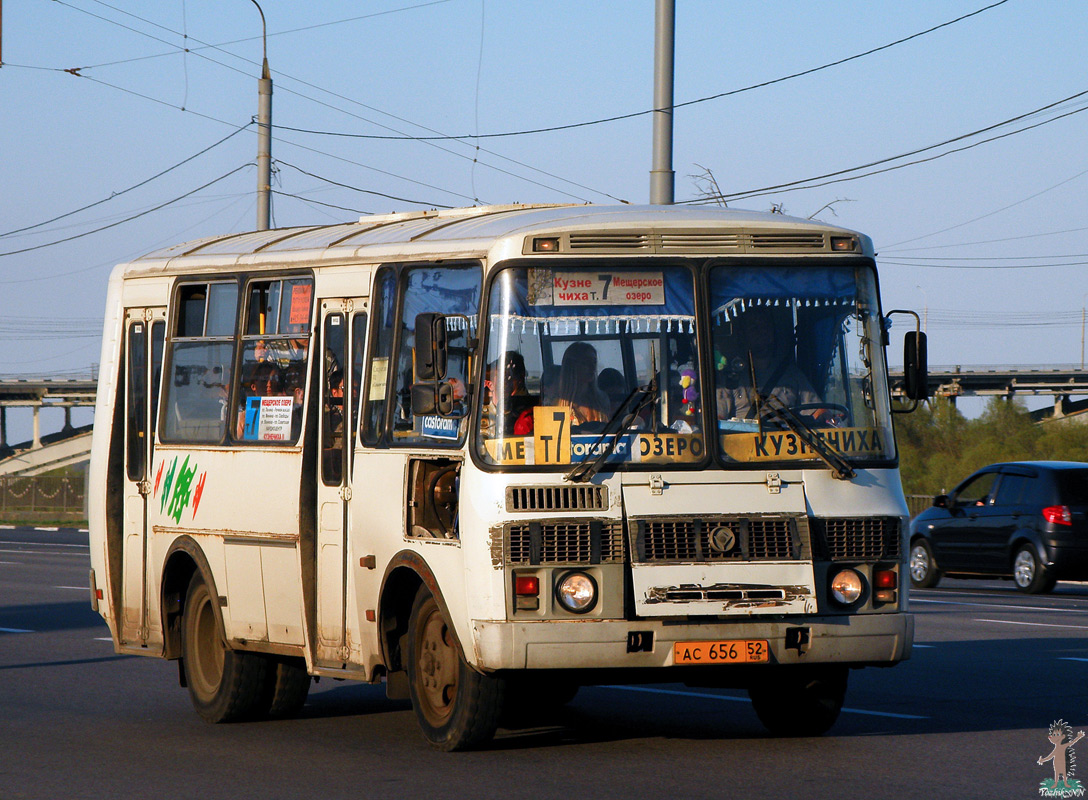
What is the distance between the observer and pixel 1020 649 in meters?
14.5

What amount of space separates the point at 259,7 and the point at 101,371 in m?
18.8

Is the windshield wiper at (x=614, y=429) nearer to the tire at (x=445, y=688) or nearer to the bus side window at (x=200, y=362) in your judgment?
the tire at (x=445, y=688)

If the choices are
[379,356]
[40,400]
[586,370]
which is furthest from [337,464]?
[40,400]

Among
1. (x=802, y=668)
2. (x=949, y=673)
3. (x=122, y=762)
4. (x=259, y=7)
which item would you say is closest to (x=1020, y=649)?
(x=949, y=673)

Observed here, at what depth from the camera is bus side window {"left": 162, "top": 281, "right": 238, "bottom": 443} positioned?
1113cm

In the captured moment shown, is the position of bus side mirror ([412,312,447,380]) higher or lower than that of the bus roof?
lower

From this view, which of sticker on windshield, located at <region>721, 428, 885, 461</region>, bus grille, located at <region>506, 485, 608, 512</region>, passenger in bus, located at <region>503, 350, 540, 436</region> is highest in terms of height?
passenger in bus, located at <region>503, 350, 540, 436</region>

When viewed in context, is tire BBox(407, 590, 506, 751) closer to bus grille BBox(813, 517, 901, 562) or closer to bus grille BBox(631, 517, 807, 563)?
bus grille BBox(631, 517, 807, 563)

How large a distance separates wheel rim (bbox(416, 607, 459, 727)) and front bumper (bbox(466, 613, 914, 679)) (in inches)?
21.6

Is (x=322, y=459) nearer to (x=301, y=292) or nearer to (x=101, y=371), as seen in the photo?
(x=301, y=292)

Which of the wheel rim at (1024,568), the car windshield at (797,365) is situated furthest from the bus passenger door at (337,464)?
the wheel rim at (1024,568)

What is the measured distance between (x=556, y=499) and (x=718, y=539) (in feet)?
2.73

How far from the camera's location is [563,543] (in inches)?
336

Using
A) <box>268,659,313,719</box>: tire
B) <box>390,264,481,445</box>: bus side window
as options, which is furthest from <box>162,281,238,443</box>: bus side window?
<box>390,264,481,445</box>: bus side window
